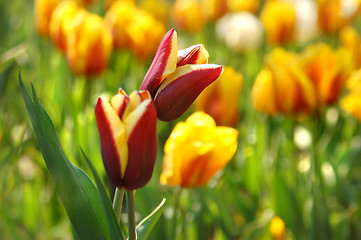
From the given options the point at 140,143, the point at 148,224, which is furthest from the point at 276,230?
the point at 140,143

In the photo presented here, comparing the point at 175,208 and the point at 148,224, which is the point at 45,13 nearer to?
the point at 175,208

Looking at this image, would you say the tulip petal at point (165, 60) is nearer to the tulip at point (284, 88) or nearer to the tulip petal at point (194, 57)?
the tulip petal at point (194, 57)

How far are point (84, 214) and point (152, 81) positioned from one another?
0.48ft

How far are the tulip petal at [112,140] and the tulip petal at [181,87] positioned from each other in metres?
0.05

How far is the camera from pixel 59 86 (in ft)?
5.48

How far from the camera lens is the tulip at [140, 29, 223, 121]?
52 centimetres

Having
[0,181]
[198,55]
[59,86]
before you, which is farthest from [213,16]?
[198,55]

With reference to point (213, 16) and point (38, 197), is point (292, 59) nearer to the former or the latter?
point (38, 197)

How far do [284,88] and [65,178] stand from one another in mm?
867

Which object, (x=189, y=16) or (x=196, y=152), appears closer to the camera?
(x=196, y=152)

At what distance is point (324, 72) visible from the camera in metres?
1.33

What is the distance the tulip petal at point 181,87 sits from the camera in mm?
518

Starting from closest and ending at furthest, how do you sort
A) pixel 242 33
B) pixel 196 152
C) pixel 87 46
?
1. pixel 196 152
2. pixel 87 46
3. pixel 242 33

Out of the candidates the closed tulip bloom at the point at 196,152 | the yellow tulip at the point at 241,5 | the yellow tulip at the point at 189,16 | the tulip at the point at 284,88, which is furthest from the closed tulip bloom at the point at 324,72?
the yellow tulip at the point at 241,5
